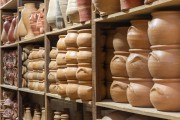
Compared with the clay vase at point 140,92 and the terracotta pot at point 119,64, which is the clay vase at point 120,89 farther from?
the clay vase at point 140,92

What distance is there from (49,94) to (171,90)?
4.33ft

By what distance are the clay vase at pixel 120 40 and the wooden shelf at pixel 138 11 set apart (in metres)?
0.06

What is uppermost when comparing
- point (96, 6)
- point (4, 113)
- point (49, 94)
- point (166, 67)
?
point (96, 6)

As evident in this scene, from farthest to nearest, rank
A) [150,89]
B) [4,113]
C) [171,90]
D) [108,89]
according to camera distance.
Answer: [4,113] < [108,89] < [150,89] < [171,90]

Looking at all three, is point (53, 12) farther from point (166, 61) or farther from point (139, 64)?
point (166, 61)

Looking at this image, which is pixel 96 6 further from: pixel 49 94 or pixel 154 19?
pixel 49 94

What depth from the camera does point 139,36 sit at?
1.53 m

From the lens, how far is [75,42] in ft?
6.81

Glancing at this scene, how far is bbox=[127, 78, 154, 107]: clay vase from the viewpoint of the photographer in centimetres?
151

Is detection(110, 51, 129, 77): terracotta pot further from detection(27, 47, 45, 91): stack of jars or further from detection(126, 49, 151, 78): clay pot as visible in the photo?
detection(27, 47, 45, 91): stack of jars

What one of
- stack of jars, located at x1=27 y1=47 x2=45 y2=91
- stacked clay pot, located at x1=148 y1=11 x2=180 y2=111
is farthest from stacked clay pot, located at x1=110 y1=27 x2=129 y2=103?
stack of jars, located at x1=27 y1=47 x2=45 y2=91

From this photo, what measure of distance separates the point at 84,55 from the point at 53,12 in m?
0.60

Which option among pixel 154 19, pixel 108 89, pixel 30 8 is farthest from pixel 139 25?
pixel 30 8

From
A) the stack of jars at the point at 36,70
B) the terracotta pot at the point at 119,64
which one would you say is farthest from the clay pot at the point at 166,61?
the stack of jars at the point at 36,70
